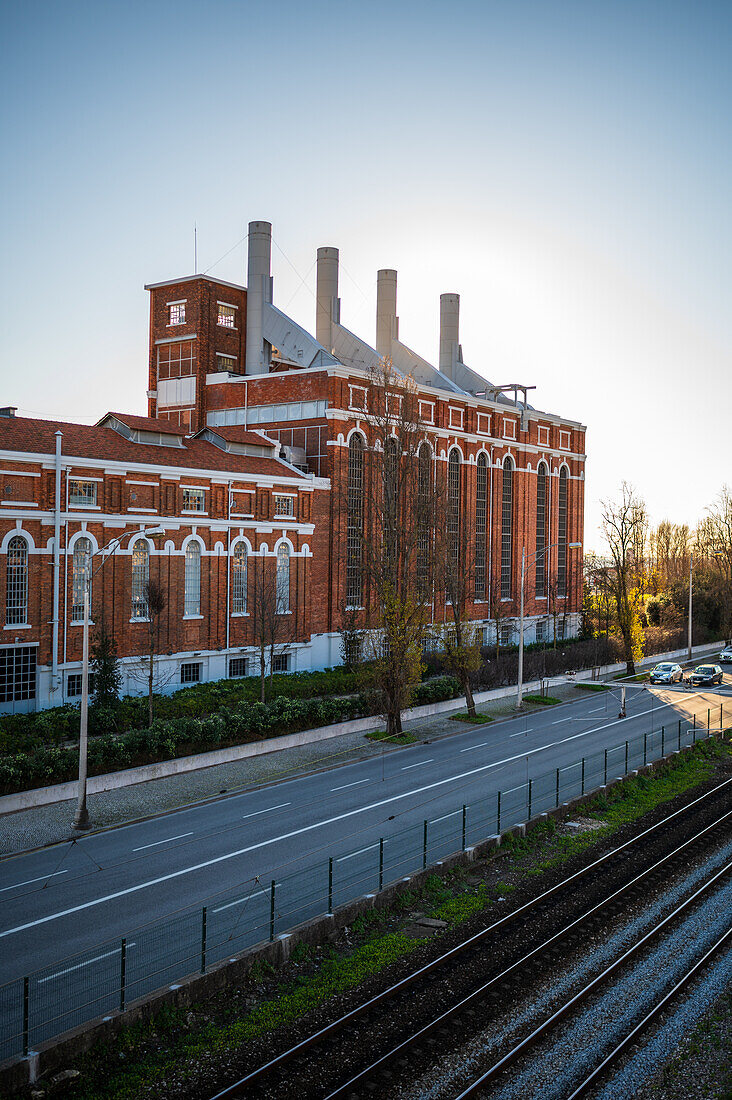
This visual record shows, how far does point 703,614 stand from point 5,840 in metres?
77.2

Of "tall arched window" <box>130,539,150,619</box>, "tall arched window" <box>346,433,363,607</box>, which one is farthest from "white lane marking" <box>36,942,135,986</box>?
"tall arched window" <box>346,433,363,607</box>

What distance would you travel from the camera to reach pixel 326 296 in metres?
65.0

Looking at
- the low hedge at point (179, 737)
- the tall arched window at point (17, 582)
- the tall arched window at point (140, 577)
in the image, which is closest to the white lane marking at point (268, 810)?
the low hedge at point (179, 737)

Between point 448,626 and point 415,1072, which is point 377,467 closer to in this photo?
point 448,626

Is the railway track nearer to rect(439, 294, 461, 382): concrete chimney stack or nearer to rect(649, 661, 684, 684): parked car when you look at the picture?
rect(649, 661, 684, 684): parked car

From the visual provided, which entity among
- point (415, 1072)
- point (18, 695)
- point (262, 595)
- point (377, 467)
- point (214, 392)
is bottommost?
point (415, 1072)

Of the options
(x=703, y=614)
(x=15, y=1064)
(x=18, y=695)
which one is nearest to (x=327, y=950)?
(x=15, y=1064)

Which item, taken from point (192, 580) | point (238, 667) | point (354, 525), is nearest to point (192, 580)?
point (192, 580)

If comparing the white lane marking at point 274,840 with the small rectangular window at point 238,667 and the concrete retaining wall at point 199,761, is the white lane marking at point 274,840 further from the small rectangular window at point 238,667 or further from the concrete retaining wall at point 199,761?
the small rectangular window at point 238,667

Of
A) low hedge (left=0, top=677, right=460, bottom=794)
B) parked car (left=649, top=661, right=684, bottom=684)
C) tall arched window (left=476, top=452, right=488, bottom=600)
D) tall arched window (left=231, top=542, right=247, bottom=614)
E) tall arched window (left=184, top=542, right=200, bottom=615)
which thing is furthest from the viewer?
tall arched window (left=476, top=452, right=488, bottom=600)

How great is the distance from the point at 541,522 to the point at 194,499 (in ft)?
129

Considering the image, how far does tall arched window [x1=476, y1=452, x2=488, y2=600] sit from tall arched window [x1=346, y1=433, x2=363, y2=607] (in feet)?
47.3

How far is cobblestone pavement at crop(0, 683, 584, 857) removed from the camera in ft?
80.2

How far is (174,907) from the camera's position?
62.2 ft
